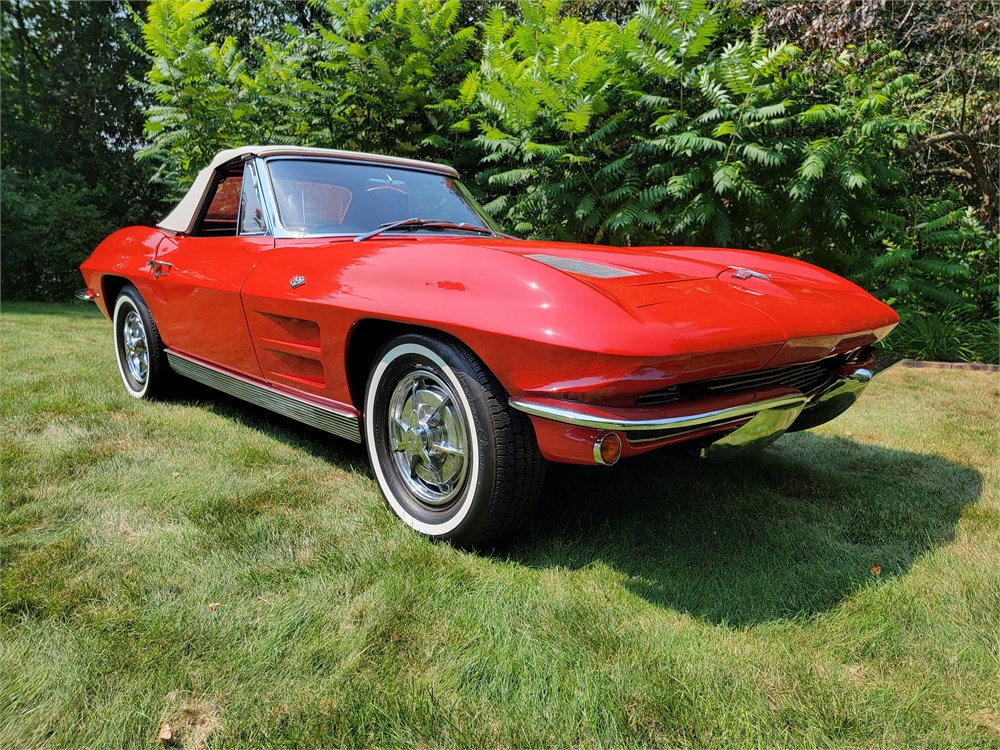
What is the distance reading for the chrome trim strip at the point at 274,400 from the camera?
2.58 meters

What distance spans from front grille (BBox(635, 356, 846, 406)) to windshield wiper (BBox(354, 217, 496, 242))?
1.44 m

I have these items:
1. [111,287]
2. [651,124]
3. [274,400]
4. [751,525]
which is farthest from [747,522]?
[651,124]

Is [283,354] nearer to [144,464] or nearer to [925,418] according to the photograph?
[144,464]

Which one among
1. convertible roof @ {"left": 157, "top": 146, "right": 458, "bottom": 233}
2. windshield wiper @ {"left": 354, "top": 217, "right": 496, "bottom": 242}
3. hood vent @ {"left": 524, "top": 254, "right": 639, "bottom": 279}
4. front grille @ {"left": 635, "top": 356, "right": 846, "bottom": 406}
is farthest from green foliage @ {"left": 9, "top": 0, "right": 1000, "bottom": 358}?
hood vent @ {"left": 524, "top": 254, "right": 639, "bottom": 279}

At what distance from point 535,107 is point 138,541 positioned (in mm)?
4740

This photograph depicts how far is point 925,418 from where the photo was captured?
407cm

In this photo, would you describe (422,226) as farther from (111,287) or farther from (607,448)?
(111,287)

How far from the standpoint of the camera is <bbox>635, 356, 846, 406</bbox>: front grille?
1.94 m

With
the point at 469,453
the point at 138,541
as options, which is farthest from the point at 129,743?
the point at 469,453

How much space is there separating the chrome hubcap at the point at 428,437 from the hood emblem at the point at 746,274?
3.62 ft

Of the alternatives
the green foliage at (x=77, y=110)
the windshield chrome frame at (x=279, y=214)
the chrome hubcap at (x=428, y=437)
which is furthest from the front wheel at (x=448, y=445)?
the green foliage at (x=77, y=110)

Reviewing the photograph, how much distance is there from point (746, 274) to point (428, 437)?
1.27 m

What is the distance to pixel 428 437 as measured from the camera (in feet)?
7.48

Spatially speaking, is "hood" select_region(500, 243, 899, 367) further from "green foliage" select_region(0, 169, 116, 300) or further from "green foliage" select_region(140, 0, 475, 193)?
"green foliage" select_region(0, 169, 116, 300)
